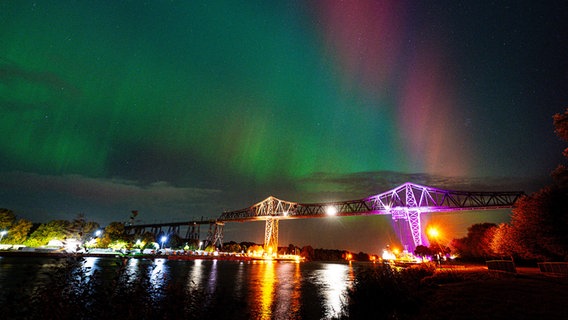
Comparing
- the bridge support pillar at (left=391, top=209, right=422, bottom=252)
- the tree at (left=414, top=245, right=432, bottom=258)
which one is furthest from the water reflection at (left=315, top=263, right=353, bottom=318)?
the bridge support pillar at (left=391, top=209, right=422, bottom=252)

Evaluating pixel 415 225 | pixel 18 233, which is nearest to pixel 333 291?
pixel 415 225

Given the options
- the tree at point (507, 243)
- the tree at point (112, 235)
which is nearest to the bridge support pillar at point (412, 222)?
the tree at point (507, 243)

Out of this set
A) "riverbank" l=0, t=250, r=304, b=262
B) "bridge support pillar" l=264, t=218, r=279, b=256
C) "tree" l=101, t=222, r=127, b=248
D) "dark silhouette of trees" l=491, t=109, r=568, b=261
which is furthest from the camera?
"bridge support pillar" l=264, t=218, r=279, b=256

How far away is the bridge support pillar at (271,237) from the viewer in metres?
133

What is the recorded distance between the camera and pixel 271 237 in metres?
140

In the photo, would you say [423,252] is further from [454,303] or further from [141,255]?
[141,255]

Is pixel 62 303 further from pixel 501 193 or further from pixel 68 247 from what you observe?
pixel 501 193

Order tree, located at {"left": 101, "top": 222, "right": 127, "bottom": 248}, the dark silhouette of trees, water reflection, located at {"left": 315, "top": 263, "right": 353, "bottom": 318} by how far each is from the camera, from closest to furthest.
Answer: water reflection, located at {"left": 315, "top": 263, "right": 353, "bottom": 318}, the dark silhouette of trees, tree, located at {"left": 101, "top": 222, "right": 127, "bottom": 248}

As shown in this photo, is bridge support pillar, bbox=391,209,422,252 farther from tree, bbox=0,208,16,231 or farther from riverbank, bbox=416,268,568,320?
tree, bbox=0,208,16,231

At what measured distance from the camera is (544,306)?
36.6ft

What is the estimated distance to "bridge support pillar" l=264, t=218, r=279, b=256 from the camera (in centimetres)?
13325

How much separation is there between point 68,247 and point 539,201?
1863 inches

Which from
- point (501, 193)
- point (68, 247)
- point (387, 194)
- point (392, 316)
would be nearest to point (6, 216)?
point (68, 247)

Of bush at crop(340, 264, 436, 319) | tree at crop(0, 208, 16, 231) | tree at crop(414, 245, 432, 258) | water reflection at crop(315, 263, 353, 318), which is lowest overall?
water reflection at crop(315, 263, 353, 318)
